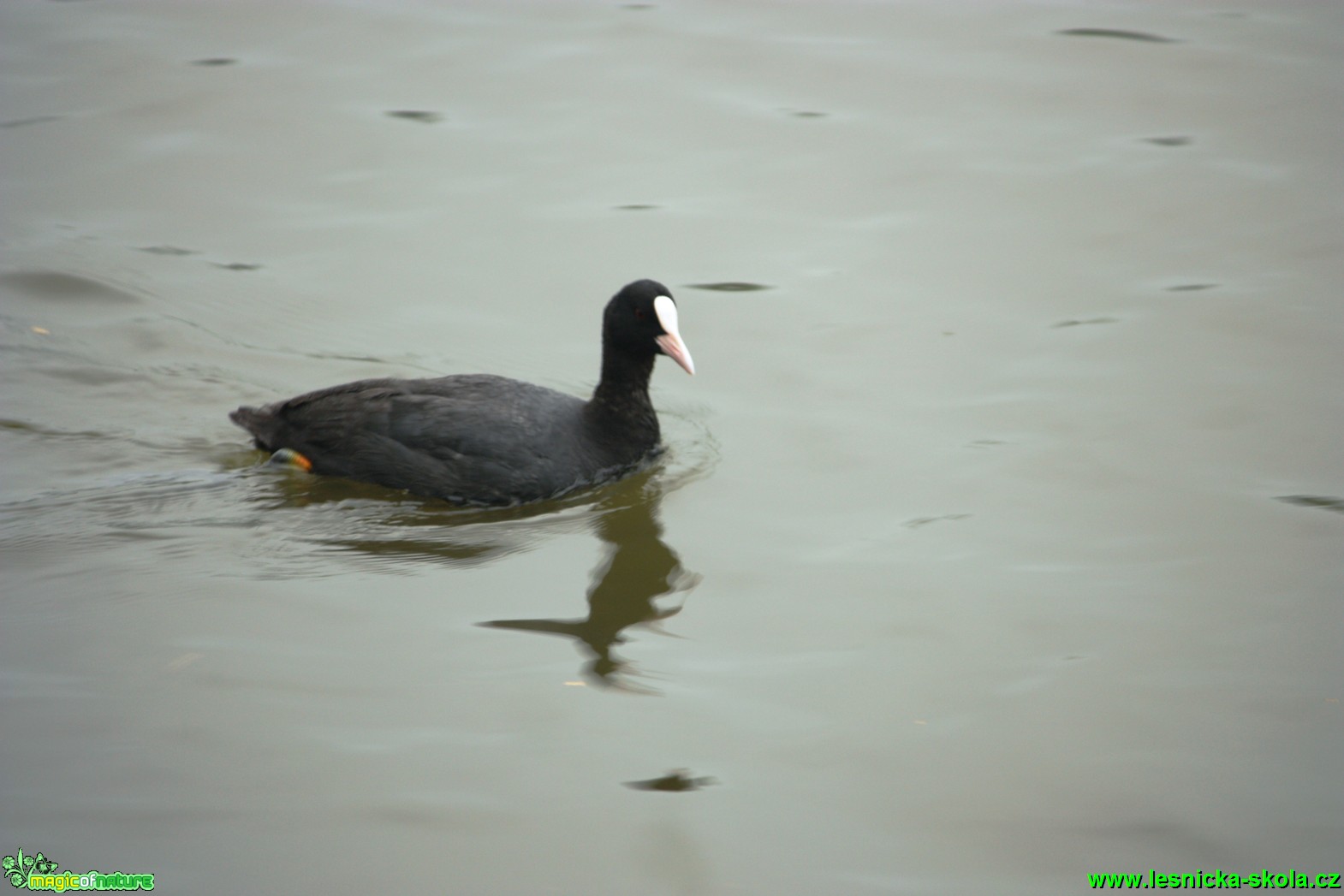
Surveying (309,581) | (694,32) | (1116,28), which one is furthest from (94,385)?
(1116,28)

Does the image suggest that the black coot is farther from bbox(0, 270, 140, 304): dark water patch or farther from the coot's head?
bbox(0, 270, 140, 304): dark water patch

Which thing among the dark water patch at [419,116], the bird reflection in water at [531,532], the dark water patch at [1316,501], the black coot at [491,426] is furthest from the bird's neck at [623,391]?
the dark water patch at [419,116]

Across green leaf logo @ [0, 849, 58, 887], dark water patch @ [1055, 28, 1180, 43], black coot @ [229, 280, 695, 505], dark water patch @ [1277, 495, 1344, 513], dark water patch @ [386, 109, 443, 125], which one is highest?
dark water patch @ [1055, 28, 1180, 43]

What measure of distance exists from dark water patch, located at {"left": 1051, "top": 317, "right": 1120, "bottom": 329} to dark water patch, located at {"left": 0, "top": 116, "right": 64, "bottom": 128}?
6.98 meters

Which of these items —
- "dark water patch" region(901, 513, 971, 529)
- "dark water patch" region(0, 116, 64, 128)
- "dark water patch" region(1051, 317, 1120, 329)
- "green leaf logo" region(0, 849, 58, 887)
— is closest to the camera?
"green leaf logo" region(0, 849, 58, 887)

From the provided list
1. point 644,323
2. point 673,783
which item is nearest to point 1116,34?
point 644,323

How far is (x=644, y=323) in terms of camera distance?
578 cm

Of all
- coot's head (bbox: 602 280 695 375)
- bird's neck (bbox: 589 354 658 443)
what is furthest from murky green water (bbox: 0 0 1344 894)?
coot's head (bbox: 602 280 695 375)

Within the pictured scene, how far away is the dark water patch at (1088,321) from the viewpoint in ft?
22.9

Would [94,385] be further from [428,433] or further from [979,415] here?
[979,415]

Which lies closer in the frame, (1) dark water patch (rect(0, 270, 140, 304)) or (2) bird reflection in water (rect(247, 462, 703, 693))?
(2) bird reflection in water (rect(247, 462, 703, 693))

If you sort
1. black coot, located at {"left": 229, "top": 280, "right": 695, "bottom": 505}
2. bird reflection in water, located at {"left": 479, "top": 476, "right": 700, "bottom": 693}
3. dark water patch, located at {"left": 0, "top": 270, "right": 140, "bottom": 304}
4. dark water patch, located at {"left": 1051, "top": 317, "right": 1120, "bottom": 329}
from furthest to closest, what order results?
dark water patch, located at {"left": 0, "top": 270, "right": 140, "bottom": 304} → dark water patch, located at {"left": 1051, "top": 317, "right": 1120, "bottom": 329} → black coot, located at {"left": 229, "top": 280, "right": 695, "bottom": 505} → bird reflection in water, located at {"left": 479, "top": 476, "right": 700, "bottom": 693}

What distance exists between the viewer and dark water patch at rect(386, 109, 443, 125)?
9.60m

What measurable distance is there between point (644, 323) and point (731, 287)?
1.80m
